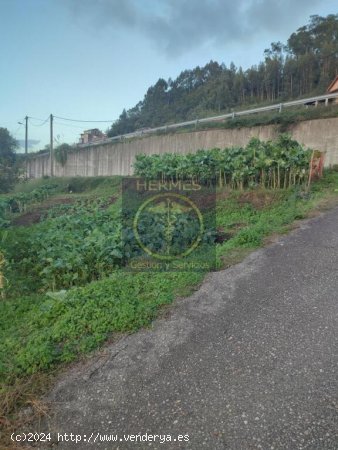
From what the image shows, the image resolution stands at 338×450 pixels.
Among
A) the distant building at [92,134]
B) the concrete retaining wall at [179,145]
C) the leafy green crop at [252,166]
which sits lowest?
the leafy green crop at [252,166]

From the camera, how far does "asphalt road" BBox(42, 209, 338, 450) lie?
1901 millimetres

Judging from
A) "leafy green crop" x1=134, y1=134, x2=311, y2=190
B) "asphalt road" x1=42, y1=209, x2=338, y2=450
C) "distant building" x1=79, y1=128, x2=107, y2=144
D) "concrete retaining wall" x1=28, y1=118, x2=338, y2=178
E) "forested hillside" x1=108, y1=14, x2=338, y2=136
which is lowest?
"asphalt road" x1=42, y1=209, x2=338, y2=450

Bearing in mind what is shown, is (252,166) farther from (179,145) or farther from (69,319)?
(179,145)

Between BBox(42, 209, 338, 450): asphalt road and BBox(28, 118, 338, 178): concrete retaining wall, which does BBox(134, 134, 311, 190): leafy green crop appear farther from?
BBox(42, 209, 338, 450): asphalt road

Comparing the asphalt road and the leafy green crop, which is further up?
the leafy green crop

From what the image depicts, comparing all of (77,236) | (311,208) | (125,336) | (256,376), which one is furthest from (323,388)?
(311,208)

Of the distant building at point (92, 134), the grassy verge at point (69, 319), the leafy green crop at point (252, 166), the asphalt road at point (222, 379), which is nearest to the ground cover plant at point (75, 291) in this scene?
the grassy verge at point (69, 319)

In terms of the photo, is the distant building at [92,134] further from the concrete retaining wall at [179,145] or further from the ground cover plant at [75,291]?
the ground cover plant at [75,291]

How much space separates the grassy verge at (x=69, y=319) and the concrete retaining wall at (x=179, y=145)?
27.3ft

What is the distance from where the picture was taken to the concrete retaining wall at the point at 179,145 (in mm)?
11406

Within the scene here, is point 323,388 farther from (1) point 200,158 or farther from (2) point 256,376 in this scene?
(1) point 200,158

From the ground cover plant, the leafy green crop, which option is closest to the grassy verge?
the ground cover plant

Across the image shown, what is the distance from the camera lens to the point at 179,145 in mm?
17609

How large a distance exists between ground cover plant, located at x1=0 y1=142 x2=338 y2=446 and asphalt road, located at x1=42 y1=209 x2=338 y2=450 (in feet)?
0.83
